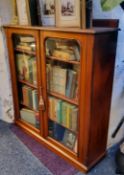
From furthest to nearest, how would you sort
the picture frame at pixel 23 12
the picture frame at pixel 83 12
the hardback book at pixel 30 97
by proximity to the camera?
1. the hardback book at pixel 30 97
2. the picture frame at pixel 23 12
3. the picture frame at pixel 83 12

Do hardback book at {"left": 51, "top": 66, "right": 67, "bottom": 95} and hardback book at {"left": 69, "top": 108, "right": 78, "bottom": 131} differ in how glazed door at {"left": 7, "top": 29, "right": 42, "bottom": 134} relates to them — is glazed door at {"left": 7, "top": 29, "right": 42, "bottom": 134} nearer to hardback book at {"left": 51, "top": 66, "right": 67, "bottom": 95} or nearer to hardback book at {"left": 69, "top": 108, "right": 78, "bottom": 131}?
hardback book at {"left": 51, "top": 66, "right": 67, "bottom": 95}

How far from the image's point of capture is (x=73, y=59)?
5.01ft

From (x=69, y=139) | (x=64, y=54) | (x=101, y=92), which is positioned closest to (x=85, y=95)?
(x=101, y=92)

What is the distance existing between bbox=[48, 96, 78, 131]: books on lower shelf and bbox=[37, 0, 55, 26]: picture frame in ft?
2.23

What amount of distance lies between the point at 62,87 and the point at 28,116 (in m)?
0.71

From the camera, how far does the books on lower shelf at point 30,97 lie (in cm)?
201

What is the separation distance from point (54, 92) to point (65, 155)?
0.60m

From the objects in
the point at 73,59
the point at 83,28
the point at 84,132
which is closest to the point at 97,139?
the point at 84,132

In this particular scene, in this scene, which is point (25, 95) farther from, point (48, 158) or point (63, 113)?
point (48, 158)

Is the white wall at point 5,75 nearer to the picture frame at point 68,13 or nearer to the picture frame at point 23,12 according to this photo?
the picture frame at point 23,12

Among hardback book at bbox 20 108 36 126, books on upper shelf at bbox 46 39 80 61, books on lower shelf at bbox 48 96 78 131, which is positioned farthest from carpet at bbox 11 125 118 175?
books on upper shelf at bbox 46 39 80 61

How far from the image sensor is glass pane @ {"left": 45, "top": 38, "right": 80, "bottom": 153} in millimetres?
1562

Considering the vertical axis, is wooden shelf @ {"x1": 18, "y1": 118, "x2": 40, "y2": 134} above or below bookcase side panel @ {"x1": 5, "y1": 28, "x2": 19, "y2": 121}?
below

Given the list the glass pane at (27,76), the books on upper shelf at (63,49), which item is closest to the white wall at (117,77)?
the books on upper shelf at (63,49)
